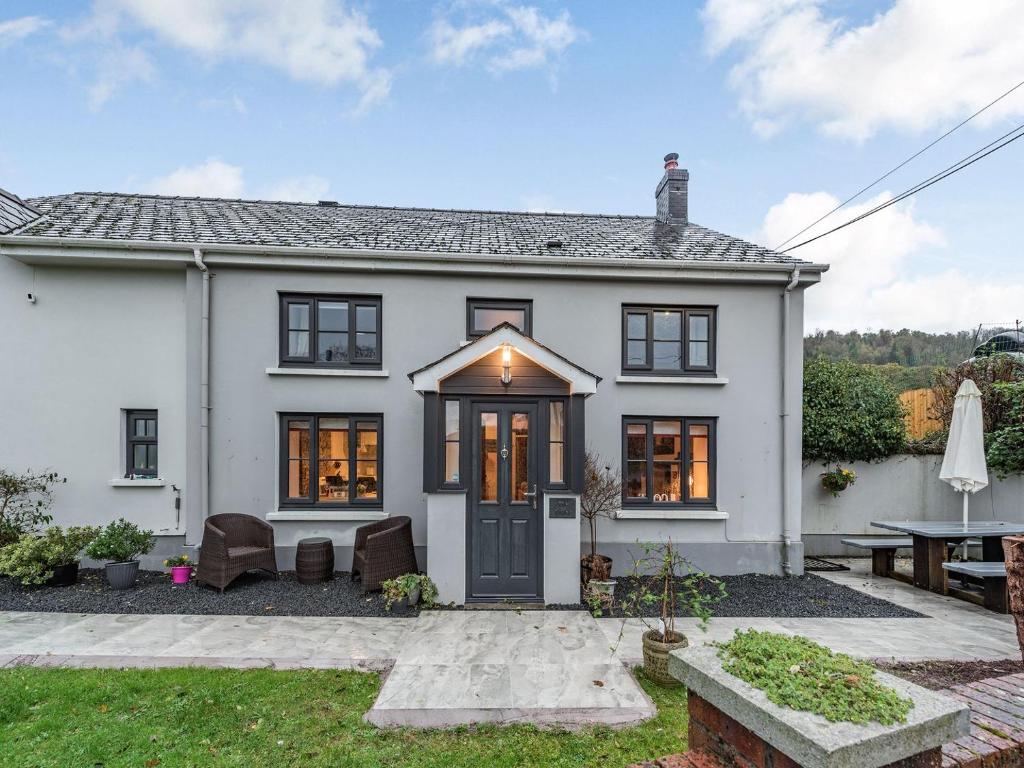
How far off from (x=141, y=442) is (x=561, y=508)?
7465 millimetres

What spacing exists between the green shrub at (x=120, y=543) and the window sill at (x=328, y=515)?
72.1 inches

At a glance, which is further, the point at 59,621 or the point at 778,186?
the point at 778,186

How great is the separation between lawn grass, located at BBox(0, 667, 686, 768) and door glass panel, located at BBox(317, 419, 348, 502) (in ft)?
12.8

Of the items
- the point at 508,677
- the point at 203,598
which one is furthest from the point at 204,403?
the point at 508,677

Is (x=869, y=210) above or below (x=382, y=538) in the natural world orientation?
above

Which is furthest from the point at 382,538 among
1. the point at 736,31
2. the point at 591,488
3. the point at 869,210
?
the point at 736,31

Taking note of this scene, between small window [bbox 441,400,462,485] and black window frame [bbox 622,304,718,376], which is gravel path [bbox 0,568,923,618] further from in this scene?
black window frame [bbox 622,304,718,376]

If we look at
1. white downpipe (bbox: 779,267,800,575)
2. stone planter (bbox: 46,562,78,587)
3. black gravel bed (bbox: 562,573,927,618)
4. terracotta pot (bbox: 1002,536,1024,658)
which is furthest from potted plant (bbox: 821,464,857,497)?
stone planter (bbox: 46,562,78,587)

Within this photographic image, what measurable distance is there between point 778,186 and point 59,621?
19.2m

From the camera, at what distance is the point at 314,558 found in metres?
7.63

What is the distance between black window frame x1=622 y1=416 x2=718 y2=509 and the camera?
28.2 feet

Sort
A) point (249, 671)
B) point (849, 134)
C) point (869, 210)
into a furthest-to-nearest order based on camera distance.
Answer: point (849, 134)
point (869, 210)
point (249, 671)

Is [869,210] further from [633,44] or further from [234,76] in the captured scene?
[234,76]

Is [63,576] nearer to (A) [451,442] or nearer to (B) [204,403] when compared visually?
(B) [204,403]
